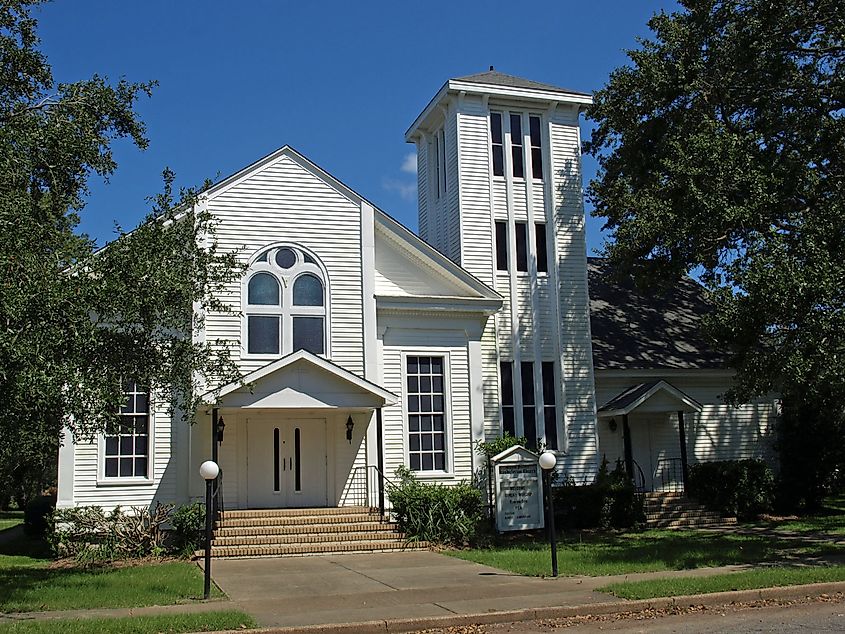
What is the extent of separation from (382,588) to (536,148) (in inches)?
553

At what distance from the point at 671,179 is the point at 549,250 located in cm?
400

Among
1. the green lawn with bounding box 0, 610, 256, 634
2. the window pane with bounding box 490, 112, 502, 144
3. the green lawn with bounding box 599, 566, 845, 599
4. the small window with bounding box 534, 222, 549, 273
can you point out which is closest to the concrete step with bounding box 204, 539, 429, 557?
the green lawn with bounding box 599, 566, 845, 599

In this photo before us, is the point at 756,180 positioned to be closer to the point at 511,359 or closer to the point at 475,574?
the point at 511,359

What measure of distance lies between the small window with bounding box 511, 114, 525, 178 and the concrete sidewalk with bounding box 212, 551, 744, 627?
1094 centimetres

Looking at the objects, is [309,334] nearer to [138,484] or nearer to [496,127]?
[138,484]

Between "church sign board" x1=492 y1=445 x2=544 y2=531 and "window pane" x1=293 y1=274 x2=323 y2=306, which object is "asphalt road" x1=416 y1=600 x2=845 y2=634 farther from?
"window pane" x1=293 y1=274 x2=323 y2=306

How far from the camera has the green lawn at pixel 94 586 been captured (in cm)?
1151

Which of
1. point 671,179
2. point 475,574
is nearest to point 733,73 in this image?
point 671,179

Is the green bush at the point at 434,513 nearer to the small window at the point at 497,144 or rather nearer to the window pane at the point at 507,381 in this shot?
the window pane at the point at 507,381

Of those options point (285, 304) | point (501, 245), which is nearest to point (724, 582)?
point (285, 304)

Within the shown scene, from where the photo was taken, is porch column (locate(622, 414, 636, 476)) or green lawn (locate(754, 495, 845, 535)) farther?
porch column (locate(622, 414, 636, 476))

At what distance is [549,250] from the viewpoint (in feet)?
74.2

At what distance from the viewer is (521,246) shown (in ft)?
74.2

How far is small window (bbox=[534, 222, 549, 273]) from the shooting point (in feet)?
74.1
